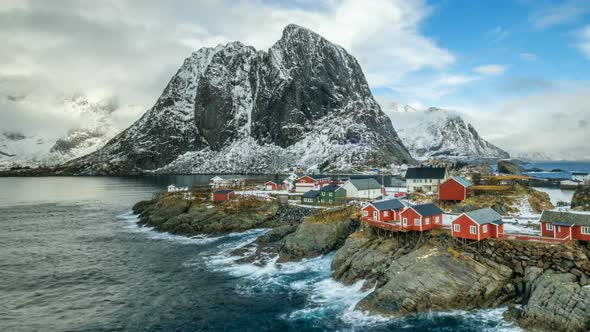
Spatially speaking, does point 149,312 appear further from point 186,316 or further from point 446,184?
point 446,184

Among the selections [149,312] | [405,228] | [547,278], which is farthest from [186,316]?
[547,278]

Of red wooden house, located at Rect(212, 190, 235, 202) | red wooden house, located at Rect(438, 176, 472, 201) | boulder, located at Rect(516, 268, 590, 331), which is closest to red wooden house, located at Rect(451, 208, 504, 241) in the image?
boulder, located at Rect(516, 268, 590, 331)

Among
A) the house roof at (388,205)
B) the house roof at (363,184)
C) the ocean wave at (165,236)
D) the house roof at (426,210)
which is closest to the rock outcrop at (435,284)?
the house roof at (426,210)

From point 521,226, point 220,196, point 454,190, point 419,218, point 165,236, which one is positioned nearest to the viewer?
point 419,218

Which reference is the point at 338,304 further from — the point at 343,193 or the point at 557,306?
the point at 343,193

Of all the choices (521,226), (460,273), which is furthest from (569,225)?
(460,273)

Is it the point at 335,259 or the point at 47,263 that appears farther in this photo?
the point at 47,263
